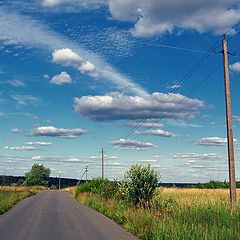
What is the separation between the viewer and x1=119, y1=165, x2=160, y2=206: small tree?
2366 centimetres

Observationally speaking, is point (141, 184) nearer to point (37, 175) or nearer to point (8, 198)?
point (8, 198)

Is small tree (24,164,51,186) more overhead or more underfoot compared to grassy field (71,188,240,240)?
more overhead

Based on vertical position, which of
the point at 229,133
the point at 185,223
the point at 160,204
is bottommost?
the point at 185,223

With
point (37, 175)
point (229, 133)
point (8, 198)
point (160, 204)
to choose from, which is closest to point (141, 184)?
point (160, 204)

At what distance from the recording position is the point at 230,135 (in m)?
20.8

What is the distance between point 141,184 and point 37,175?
15848cm

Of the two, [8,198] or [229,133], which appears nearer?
[229,133]

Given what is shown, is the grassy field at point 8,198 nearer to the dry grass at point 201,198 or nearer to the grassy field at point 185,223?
the grassy field at point 185,223

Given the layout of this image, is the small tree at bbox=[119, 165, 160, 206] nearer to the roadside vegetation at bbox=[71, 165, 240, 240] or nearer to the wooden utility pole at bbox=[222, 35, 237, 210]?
the roadside vegetation at bbox=[71, 165, 240, 240]

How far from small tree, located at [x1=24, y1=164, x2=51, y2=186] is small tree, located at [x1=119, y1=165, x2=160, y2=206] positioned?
503 ft

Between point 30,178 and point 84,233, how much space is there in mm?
162913

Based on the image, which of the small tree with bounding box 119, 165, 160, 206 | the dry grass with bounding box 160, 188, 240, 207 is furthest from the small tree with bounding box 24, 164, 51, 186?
the small tree with bounding box 119, 165, 160, 206

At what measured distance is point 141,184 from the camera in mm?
23781

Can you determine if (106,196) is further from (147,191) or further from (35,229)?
(35,229)
